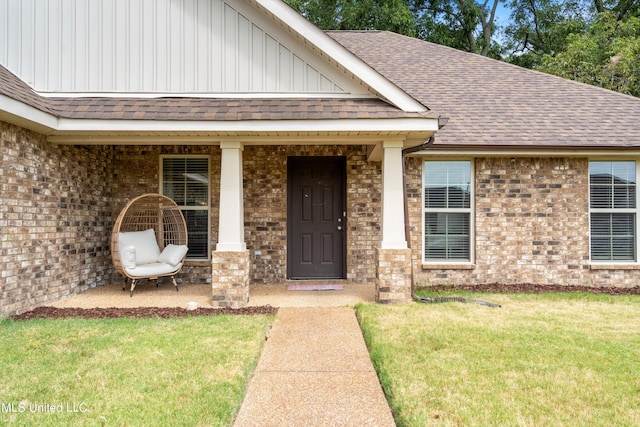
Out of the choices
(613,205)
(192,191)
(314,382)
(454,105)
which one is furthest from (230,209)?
(613,205)

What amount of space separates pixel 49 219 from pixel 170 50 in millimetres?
3028

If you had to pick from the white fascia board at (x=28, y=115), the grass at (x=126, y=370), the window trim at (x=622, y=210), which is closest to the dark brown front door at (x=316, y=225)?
the grass at (x=126, y=370)

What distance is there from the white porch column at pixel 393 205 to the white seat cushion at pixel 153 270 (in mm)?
3544

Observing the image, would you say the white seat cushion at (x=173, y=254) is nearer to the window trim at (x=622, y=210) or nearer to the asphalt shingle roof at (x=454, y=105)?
the asphalt shingle roof at (x=454, y=105)

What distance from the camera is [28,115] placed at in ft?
15.7

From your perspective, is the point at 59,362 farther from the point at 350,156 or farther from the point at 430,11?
the point at 430,11

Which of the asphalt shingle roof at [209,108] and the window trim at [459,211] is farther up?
the asphalt shingle roof at [209,108]

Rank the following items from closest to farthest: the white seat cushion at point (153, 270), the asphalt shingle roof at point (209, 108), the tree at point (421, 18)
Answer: the asphalt shingle roof at point (209, 108) < the white seat cushion at point (153, 270) < the tree at point (421, 18)

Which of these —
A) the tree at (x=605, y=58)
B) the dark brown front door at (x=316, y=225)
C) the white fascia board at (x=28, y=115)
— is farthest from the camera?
the tree at (x=605, y=58)

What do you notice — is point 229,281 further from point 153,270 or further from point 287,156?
point 287,156

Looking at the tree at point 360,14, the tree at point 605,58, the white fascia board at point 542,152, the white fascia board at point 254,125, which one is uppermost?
the tree at point 360,14

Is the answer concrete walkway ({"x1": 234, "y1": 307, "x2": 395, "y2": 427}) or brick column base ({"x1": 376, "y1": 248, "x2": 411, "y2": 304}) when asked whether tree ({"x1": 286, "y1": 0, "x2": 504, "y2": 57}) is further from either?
concrete walkway ({"x1": 234, "y1": 307, "x2": 395, "y2": 427})

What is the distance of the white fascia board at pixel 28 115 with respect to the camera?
4.51 metres

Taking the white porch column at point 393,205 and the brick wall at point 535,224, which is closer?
the white porch column at point 393,205
